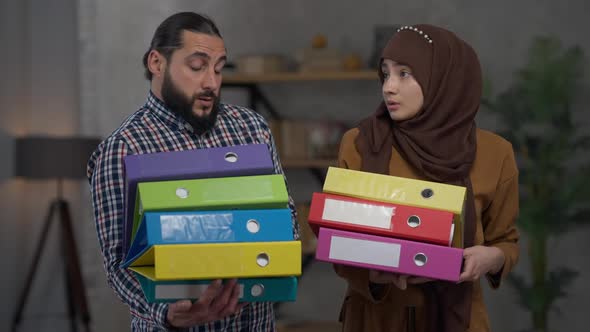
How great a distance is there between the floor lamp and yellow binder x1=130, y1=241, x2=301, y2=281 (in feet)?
12.3

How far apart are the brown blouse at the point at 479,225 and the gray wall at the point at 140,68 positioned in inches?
132

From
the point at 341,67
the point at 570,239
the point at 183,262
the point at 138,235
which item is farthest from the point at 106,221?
the point at 570,239

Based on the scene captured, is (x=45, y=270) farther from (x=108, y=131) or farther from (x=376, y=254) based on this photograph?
(x=376, y=254)

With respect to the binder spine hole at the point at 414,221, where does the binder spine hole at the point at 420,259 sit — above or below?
below

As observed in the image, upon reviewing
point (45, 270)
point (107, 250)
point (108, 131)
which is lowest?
point (45, 270)

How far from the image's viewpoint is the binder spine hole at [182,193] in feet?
5.12

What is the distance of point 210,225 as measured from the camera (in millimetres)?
1539

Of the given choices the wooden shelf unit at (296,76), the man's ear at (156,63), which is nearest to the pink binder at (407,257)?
the man's ear at (156,63)

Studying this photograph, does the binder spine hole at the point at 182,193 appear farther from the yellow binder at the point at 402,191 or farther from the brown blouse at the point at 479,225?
the brown blouse at the point at 479,225

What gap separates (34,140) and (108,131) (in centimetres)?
51

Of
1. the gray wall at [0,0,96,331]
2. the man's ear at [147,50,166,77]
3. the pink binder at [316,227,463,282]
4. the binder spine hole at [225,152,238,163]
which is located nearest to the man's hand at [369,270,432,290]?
the pink binder at [316,227,463,282]

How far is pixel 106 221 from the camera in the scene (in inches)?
71.1

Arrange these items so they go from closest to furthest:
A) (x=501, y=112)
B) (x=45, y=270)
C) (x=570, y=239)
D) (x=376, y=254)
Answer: (x=376, y=254)
(x=501, y=112)
(x=570, y=239)
(x=45, y=270)

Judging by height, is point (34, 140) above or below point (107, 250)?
below
